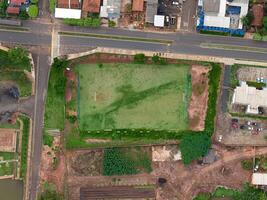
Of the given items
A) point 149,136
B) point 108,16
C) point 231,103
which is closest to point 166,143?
point 149,136

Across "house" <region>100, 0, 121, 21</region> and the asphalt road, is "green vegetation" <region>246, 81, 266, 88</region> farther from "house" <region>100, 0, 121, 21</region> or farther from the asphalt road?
"house" <region>100, 0, 121, 21</region>

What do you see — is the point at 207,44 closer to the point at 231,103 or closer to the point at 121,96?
the point at 231,103

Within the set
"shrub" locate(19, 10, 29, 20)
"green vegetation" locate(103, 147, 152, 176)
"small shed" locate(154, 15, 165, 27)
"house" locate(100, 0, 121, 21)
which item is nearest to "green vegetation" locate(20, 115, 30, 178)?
"green vegetation" locate(103, 147, 152, 176)

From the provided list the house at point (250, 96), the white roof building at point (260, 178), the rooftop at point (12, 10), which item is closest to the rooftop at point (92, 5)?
the rooftop at point (12, 10)

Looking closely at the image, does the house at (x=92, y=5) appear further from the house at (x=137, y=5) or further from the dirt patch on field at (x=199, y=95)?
the dirt patch on field at (x=199, y=95)

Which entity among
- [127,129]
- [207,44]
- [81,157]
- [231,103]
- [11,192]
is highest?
[207,44]

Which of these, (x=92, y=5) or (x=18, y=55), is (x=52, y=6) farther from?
(x=18, y=55)

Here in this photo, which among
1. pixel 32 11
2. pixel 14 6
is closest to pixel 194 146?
pixel 32 11
